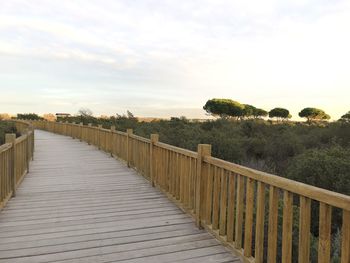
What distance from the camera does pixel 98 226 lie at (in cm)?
520

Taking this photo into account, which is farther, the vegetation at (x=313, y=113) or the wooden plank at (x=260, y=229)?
the vegetation at (x=313, y=113)

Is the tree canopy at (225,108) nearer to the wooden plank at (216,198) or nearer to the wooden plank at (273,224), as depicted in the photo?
the wooden plank at (216,198)

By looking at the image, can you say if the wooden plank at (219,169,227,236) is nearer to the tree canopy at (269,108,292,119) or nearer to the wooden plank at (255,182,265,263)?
the wooden plank at (255,182,265,263)

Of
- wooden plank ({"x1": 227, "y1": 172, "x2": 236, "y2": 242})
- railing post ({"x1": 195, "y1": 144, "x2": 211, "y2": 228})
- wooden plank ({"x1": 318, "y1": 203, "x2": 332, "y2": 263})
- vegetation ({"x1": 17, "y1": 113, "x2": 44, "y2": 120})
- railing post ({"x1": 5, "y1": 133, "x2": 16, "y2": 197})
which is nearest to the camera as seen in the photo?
wooden plank ({"x1": 318, "y1": 203, "x2": 332, "y2": 263})

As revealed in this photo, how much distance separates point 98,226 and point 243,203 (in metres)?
2.20

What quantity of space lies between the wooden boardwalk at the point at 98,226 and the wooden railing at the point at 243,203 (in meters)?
0.28

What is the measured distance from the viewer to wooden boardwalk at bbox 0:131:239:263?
414 cm

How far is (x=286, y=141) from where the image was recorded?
47.9ft

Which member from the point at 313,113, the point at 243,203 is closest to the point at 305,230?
the point at 243,203

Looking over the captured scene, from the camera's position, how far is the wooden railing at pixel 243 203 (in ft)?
9.18

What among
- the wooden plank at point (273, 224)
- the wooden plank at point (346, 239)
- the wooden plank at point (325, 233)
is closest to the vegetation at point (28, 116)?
the wooden plank at point (273, 224)

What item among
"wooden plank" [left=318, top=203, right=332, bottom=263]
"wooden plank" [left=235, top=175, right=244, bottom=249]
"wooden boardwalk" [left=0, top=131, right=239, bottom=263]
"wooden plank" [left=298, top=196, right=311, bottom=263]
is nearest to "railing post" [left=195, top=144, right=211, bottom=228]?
"wooden boardwalk" [left=0, top=131, right=239, bottom=263]

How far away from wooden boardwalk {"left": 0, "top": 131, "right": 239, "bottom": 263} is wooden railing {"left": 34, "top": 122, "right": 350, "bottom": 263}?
0.28 m

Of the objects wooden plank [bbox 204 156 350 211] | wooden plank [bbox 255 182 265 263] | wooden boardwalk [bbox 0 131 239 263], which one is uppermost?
wooden plank [bbox 204 156 350 211]
